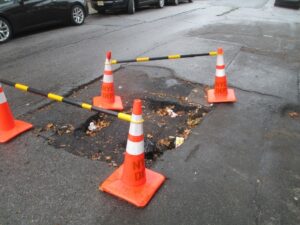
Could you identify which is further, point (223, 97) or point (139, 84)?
point (139, 84)

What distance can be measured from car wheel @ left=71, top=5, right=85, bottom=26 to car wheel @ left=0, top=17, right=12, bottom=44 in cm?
301

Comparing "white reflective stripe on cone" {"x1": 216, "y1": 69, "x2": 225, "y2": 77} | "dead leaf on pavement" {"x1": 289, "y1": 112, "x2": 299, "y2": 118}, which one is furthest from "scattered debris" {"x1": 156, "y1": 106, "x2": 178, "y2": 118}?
"dead leaf on pavement" {"x1": 289, "y1": 112, "x2": 299, "y2": 118}

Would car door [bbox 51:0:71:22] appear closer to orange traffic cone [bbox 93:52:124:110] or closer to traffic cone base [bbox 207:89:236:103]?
orange traffic cone [bbox 93:52:124:110]

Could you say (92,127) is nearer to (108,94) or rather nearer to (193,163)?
(108,94)

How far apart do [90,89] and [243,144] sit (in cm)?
296

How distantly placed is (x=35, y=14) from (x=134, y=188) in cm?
895

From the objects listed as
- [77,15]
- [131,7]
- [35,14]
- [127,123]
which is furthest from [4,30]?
[131,7]

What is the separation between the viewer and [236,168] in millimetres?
3463

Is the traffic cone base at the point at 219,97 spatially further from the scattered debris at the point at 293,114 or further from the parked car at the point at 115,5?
the parked car at the point at 115,5

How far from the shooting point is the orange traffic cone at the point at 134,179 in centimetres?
290

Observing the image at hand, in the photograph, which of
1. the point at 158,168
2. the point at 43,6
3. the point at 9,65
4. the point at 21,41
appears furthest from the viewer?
the point at 43,6

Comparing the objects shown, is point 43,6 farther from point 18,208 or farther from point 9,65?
point 18,208

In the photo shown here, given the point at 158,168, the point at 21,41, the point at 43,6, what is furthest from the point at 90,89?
the point at 43,6

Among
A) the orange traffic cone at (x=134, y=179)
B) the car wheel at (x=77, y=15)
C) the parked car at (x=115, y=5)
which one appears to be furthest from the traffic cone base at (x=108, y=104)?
the parked car at (x=115, y=5)
